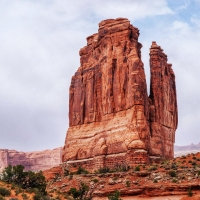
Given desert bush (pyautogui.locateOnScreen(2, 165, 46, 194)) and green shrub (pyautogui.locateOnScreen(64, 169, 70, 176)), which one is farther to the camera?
green shrub (pyautogui.locateOnScreen(64, 169, 70, 176))

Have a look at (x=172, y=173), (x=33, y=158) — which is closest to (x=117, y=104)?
(x=172, y=173)

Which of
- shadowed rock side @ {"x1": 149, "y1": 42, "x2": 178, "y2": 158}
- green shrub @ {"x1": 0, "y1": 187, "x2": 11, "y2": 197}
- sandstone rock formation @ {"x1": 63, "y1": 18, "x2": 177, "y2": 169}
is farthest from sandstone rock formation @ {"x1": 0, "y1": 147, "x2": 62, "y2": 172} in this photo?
green shrub @ {"x1": 0, "y1": 187, "x2": 11, "y2": 197}

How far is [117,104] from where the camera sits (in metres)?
62.8

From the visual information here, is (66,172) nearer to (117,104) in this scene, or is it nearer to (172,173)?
(117,104)

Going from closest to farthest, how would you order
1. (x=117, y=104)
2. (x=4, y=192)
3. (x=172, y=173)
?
1. (x=4, y=192)
2. (x=172, y=173)
3. (x=117, y=104)

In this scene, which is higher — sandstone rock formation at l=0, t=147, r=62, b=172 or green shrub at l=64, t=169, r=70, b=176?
sandstone rock formation at l=0, t=147, r=62, b=172

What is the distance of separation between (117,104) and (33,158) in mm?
89916

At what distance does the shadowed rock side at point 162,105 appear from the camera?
216ft

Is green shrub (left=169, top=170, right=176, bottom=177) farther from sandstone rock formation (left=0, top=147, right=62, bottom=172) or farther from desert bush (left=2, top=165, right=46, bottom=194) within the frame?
sandstone rock formation (left=0, top=147, right=62, bottom=172)

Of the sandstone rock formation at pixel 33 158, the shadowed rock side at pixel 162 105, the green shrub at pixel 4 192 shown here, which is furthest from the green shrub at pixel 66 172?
the sandstone rock formation at pixel 33 158

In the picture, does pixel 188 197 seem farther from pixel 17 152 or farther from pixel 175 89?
pixel 17 152

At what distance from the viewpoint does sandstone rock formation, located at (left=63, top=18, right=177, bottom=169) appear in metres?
59.2

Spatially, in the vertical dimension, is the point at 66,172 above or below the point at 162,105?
below

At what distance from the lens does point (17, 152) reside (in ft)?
486
